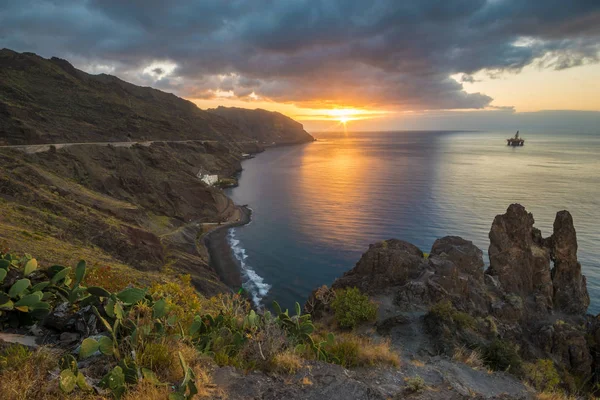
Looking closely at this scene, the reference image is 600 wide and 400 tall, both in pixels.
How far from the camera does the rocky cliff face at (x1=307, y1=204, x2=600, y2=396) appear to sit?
64.3 ft

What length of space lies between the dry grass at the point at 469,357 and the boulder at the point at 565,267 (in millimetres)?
19884

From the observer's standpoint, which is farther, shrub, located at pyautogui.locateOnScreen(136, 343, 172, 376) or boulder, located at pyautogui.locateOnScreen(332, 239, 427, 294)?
boulder, located at pyautogui.locateOnScreen(332, 239, 427, 294)

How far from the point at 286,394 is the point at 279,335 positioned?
229cm

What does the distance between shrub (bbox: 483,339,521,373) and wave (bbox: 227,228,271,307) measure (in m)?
29.4

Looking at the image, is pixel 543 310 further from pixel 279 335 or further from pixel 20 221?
pixel 20 221

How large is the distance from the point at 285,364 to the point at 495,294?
22.3 metres

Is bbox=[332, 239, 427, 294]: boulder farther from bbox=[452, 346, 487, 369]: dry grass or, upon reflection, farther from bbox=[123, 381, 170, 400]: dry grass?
bbox=[123, 381, 170, 400]: dry grass

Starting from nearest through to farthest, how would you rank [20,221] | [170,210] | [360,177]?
[20,221] < [170,210] < [360,177]

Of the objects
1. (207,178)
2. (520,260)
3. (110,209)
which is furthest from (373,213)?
(207,178)

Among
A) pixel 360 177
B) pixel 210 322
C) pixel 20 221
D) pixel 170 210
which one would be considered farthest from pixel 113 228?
pixel 360 177

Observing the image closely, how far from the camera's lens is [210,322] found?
11.4 metres

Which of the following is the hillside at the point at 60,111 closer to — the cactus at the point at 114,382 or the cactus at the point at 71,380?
the cactus at the point at 71,380

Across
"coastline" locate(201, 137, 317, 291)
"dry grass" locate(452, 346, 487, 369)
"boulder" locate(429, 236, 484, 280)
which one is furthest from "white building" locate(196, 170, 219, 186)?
"dry grass" locate(452, 346, 487, 369)

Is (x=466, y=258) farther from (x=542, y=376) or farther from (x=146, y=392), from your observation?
(x=146, y=392)
